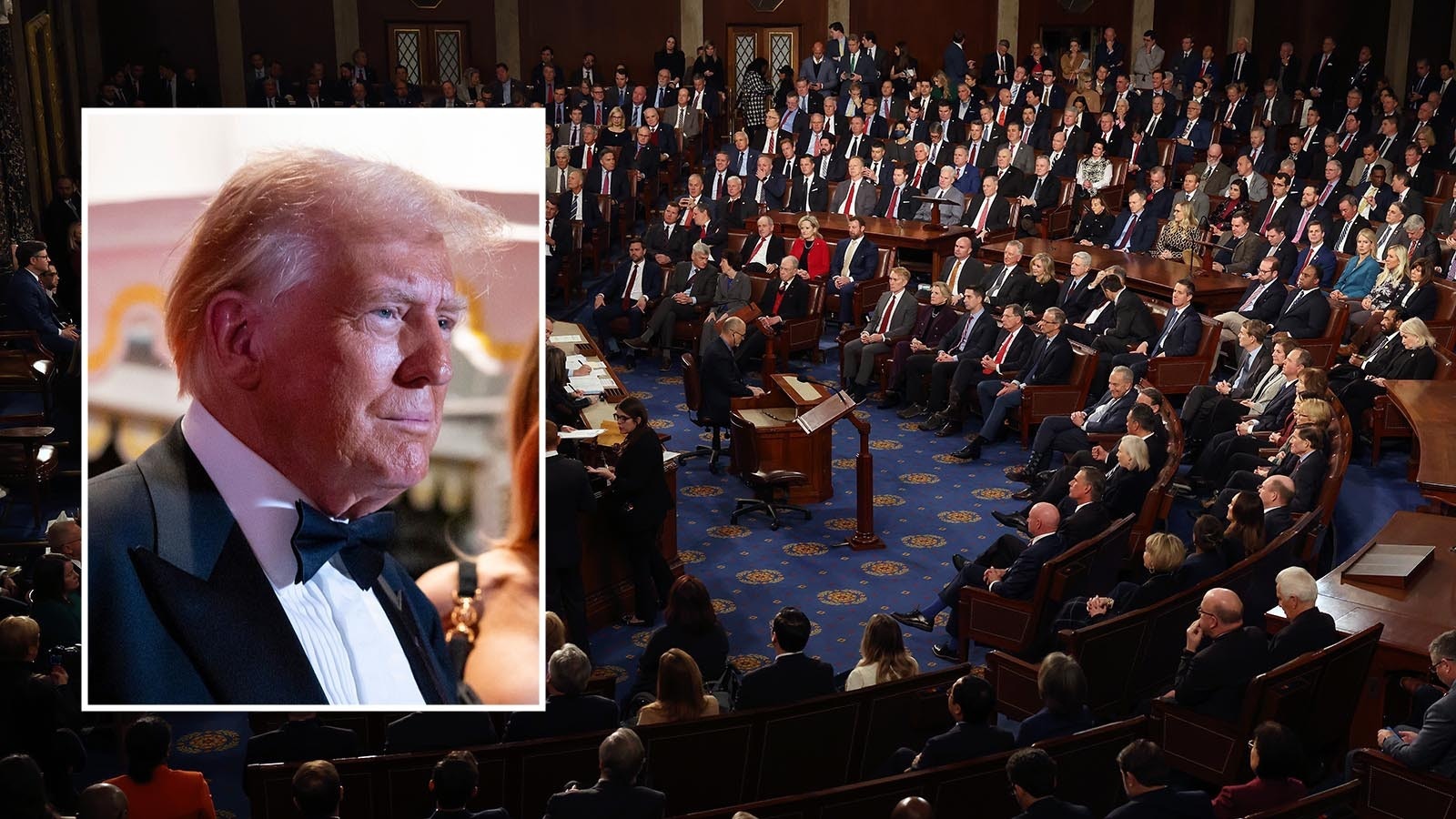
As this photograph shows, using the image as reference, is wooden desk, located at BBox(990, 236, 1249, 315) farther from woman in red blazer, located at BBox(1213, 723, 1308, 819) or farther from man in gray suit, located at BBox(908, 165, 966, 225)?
woman in red blazer, located at BBox(1213, 723, 1308, 819)

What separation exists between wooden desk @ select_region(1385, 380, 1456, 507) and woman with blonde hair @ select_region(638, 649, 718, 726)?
4.24 meters

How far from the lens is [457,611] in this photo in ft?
7.75

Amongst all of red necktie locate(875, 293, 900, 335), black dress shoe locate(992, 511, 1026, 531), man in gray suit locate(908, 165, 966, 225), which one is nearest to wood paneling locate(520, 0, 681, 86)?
man in gray suit locate(908, 165, 966, 225)

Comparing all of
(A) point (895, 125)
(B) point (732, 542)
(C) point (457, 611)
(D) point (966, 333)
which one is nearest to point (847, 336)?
(D) point (966, 333)

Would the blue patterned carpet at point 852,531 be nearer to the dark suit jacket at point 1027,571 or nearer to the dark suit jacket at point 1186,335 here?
the dark suit jacket at point 1027,571

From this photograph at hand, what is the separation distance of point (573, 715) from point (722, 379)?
183 inches

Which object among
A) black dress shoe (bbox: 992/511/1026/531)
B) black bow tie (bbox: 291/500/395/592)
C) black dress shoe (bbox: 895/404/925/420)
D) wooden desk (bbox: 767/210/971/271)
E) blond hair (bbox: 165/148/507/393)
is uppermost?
blond hair (bbox: 165/148/507/393)

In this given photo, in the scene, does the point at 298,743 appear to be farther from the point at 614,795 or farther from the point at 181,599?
the point at 181,599

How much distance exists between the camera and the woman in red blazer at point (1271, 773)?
4.84 m

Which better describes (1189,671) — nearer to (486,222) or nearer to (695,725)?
(695,725)

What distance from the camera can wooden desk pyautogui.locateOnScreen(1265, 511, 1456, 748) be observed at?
233 inches

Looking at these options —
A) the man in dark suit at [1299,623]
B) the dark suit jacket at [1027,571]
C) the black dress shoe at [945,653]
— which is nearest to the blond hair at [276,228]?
the man in dark suit at [1299,623]

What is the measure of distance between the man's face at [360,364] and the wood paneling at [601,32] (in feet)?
61.4

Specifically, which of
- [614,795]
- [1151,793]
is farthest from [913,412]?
[614,795]
